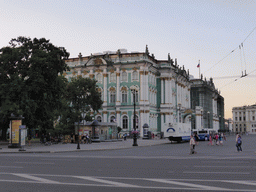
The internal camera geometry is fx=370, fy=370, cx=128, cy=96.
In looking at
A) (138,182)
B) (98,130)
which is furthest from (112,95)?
(138,182)

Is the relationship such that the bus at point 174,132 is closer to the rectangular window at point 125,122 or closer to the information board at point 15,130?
the rectangular window at point 125,122

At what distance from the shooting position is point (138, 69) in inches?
3155

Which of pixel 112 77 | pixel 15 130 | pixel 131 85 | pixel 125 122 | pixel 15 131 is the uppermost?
pixel 112 77

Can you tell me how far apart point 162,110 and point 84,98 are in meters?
26.2

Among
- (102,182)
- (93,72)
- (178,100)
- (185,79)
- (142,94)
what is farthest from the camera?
(185,79)

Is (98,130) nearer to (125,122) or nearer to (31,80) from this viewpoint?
(31,80)

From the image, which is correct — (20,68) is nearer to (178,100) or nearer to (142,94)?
(142,94)

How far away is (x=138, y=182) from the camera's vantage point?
12.5 meters

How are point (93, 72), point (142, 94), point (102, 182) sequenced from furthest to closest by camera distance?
point (93, 72), point (142, 94), point (102, 182)

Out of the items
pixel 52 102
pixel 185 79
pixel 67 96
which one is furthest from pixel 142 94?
pixel 52 102

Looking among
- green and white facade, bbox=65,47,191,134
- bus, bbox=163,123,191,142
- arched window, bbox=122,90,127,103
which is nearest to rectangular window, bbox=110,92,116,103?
green and white facade, bbox=65,47,191,134

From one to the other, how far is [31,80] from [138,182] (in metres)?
35.7

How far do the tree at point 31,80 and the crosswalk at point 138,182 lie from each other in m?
29.6

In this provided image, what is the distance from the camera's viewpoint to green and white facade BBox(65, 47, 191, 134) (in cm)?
7925
